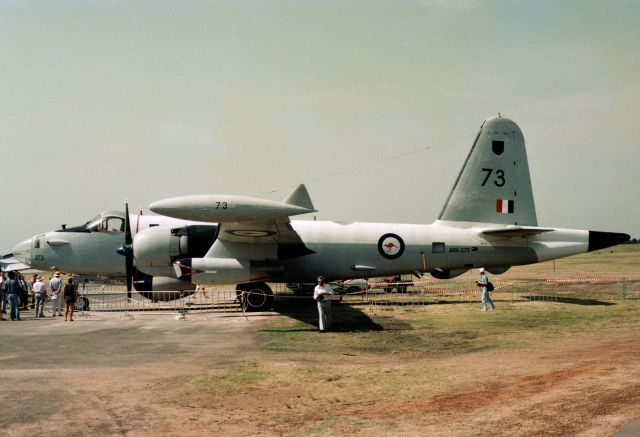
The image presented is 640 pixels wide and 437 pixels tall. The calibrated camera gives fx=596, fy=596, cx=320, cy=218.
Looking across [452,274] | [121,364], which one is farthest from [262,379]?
[452,274]

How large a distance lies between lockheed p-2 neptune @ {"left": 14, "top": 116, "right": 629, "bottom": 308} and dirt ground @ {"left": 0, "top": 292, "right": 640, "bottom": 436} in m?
4.98

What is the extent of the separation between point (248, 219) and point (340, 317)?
4.94 metres

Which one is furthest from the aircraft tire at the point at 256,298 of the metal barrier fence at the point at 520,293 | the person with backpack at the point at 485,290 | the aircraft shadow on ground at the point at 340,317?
the person with backpack at the point at 485,290

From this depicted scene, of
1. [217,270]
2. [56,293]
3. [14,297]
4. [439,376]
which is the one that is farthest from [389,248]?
[14,297]

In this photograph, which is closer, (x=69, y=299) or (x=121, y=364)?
(x=121, y=364)

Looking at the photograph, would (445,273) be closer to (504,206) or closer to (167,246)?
(504,206)

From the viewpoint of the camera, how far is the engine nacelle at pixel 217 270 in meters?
21.5

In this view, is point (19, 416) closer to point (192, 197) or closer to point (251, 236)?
point (192, 197)

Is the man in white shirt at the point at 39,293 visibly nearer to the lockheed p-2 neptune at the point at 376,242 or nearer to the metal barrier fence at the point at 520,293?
the lockheed p-2 neptune at the point at 376,242

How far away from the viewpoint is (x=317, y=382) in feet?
34.5

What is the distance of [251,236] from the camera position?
72.1ft

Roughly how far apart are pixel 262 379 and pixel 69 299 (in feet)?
42.3

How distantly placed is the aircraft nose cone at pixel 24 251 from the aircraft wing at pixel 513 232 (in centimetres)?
1929

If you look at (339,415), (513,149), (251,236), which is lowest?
(339,415)
